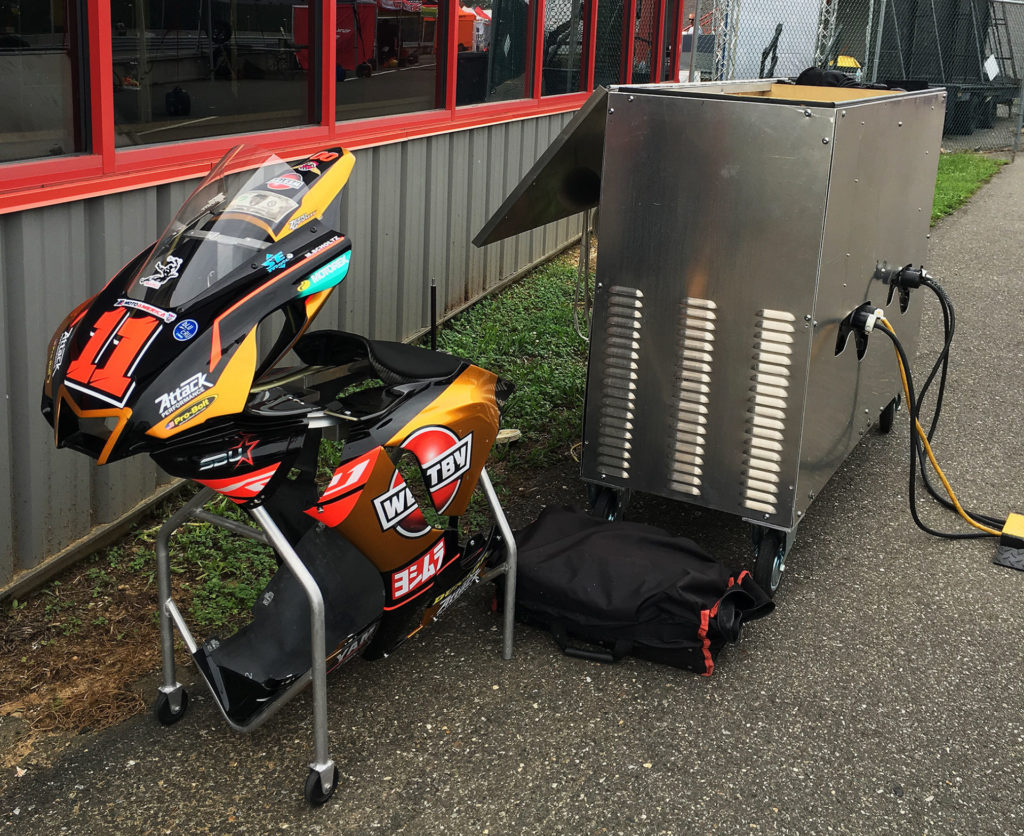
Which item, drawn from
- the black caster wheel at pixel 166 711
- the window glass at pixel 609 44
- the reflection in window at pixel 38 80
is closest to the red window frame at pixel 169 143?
the reflection in window at pixel 38 80

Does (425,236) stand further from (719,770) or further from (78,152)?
(719,770)

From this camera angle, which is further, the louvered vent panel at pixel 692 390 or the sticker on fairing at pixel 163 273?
the louvered vent panel at pixel 692 390

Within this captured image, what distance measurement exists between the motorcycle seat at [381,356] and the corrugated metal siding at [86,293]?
0.40 meters

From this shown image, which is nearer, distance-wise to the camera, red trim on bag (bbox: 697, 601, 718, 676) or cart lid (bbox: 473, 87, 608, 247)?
red trim on bag (bbox: 697, 601, 718, 676)

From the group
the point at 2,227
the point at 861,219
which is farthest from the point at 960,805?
the point at 2,227

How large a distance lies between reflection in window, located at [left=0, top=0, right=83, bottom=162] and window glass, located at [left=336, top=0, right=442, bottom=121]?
1.74m

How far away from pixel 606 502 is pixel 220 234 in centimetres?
192

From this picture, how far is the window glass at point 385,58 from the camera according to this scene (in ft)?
16.6

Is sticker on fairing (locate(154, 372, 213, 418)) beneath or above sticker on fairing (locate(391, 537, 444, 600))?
above

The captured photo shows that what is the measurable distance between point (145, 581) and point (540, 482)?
A: 1605mm

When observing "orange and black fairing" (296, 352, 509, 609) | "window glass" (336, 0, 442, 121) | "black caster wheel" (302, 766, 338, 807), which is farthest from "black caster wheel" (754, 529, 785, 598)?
"window glass" (336, 0, 442, 121)

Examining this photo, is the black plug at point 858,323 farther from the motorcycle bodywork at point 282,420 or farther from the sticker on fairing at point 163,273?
the sticker on fairing at point 163,273

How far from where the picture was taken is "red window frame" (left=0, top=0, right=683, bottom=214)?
3250mm

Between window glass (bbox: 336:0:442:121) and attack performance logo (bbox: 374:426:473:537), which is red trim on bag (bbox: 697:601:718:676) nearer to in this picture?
attack performance logo (bbox: 374:426:473:537)
